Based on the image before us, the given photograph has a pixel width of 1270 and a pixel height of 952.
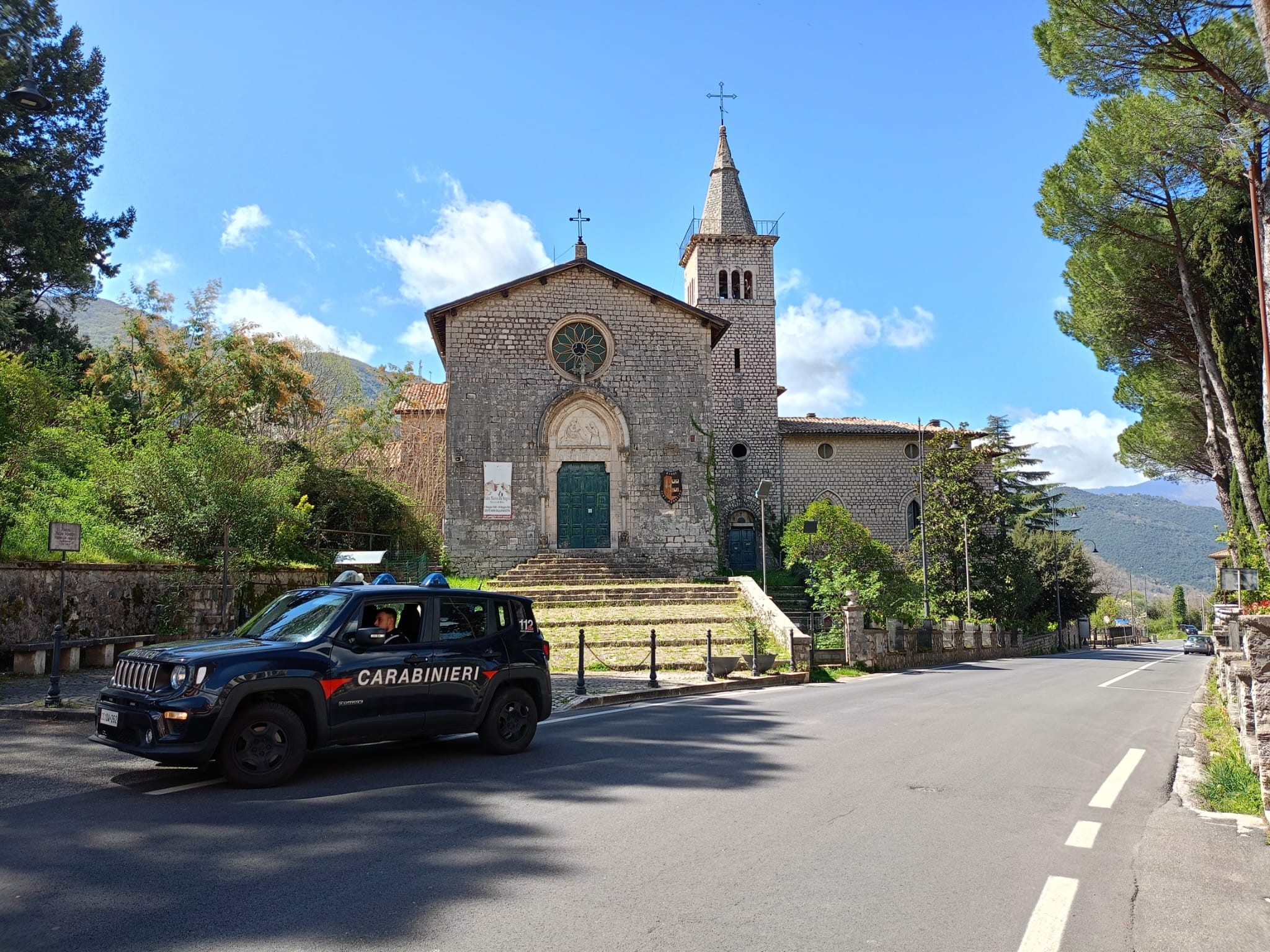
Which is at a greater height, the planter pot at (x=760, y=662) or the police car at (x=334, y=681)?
the police car at (x=334, y=681)

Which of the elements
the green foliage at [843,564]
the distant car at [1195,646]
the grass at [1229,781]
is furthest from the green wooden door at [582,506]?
the distant car at [1195,646]

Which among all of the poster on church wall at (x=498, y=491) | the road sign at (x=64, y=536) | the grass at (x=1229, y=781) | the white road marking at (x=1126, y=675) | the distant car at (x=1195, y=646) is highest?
the poster on church wall at (x=498, y=491)

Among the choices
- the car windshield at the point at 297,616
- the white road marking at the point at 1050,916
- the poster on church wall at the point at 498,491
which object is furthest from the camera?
the poster on church wall at the point at 498,491

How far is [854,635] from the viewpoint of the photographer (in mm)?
20391

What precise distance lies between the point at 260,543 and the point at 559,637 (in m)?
6.50

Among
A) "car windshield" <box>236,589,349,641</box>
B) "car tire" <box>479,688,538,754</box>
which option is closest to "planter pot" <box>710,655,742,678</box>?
"car tire" <box>479,688,538,754</box>

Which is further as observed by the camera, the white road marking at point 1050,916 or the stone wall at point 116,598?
the stone wall at point 116,598

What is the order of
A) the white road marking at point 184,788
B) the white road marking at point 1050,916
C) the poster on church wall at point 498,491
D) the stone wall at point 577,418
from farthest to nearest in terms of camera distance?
the stone wall at point 577,418 < the poster on church wall at point 498,491 < the white road marking at point 184,788 < the white road marking at point 1050,916

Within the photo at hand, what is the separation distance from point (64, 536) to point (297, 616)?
5.34 meters

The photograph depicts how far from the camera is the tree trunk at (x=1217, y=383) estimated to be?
18.1 m

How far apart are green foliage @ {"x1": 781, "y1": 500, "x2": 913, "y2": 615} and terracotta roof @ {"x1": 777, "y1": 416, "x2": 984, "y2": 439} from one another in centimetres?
1203

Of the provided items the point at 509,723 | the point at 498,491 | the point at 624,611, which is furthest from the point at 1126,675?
the point at 509,723

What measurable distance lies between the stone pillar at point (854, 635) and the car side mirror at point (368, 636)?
14.6m

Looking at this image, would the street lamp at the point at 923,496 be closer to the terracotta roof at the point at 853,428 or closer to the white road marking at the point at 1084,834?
the terracotta roof at the point at 853,428
